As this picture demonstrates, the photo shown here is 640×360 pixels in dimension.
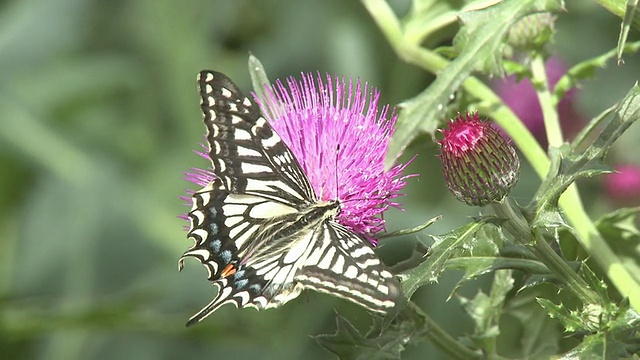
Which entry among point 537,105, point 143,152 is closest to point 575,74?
point 537,105

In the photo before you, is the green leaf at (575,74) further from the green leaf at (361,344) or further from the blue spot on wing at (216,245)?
the blue spot on wing at (216,245)

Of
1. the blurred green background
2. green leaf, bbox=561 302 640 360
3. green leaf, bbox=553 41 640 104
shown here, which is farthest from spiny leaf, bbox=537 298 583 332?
the blurred green background

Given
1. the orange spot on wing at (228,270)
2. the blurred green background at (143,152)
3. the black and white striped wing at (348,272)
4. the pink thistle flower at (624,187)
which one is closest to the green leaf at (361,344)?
the black and white striped wing at (348,272)

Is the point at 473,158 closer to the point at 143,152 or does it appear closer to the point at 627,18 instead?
the point at 627,18

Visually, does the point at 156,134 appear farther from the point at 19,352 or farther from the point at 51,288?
the point at 19,352

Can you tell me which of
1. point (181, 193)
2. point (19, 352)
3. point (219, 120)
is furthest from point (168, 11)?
point (219, 120)
